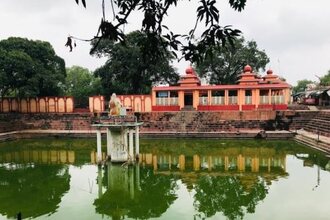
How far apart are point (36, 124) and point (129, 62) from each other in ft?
30.7

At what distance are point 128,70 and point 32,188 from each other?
66.0ft

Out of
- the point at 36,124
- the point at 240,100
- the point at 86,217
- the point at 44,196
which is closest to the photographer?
the point at 86,217

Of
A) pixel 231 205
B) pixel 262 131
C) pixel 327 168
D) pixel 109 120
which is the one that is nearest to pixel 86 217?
pixel 231 205

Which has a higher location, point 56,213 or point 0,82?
point 0,82

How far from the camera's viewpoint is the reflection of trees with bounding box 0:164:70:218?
8525 mm

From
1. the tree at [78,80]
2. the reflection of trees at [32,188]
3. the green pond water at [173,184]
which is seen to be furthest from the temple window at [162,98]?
the tree at [78,80]

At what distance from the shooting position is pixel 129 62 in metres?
29.6

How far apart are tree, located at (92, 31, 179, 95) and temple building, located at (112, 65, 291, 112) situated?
375cm

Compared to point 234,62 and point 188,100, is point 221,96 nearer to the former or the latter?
point 188,100

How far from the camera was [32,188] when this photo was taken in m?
10.6

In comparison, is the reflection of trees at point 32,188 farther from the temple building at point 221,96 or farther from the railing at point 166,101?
the temple building at point 221,96

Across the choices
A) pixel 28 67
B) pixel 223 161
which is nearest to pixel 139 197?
pixel 223 161

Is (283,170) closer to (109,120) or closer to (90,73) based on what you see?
(109,120)

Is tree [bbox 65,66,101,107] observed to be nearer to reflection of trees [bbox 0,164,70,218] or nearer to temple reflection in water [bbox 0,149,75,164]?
temple reflection in water [bbox 0,149,75,164]
